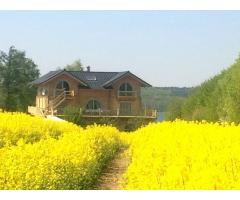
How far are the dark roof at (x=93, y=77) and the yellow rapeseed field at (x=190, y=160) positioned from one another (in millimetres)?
951

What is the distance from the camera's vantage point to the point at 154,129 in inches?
306

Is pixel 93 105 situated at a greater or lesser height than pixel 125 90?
lesser

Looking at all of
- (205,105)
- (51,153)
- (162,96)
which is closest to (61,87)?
(51,153)

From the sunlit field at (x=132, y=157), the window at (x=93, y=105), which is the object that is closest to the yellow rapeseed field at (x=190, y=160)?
the sunlit field at (x=132, y=157)

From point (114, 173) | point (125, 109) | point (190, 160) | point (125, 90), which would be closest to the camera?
point (190, 160)

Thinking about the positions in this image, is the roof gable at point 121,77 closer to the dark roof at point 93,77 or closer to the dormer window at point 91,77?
the dark roof at point 93,77

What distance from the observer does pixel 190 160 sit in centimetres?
531

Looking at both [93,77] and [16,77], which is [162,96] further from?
[16,77]

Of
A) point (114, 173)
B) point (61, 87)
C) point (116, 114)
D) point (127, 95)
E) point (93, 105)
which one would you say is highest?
point (61, 87)

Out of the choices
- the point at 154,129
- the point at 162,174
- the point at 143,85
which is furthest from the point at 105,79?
the point at 162,174

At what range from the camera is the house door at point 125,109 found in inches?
298

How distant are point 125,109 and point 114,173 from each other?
4.51 ft

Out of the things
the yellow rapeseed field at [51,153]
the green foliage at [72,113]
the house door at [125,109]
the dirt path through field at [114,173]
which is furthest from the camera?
the green foliage at [72,113]

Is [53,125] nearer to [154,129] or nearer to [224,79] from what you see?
[154,129]
